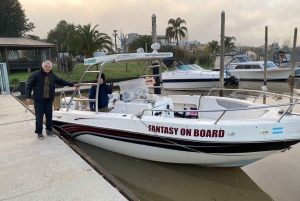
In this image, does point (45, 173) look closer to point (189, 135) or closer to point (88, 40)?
point (189, 135)

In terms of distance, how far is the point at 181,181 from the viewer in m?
4.11

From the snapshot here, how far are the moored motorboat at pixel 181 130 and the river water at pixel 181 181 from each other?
0.79ft

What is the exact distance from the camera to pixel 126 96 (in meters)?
5.18

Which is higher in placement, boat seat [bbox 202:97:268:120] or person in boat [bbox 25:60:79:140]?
person in boat [bbox 25:60:79:140]

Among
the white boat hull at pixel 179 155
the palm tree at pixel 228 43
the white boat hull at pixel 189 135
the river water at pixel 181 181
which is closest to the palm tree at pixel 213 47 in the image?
the palm tree at pixel 228 43

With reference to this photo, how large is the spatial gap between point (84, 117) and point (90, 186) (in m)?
1.94

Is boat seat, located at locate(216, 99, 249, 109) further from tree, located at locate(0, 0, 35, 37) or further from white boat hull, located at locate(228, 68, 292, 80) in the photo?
tree, located at locate(0, 0, 35, 37)

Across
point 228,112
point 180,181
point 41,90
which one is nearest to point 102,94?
point 41,90

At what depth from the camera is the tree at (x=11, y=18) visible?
31.0m

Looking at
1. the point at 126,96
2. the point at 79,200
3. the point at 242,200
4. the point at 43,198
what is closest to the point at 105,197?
the point at 79,200

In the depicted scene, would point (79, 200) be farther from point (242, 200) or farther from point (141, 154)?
point (242, 200)

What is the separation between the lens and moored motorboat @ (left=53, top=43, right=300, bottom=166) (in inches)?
139

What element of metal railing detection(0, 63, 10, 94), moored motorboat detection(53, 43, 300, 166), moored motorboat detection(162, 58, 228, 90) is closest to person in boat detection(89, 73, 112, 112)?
moored motorboat detection(53, 43, 300, 166)

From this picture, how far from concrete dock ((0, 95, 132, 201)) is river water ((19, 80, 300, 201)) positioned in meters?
0.87
